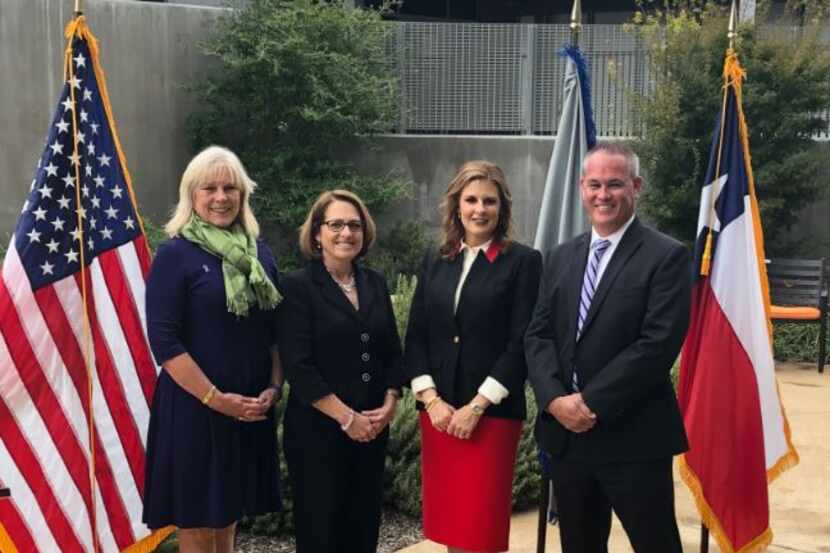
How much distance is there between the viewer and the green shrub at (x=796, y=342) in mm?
9906

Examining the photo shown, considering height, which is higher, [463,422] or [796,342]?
[463,422]

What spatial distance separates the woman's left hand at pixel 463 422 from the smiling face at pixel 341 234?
2.45 feet

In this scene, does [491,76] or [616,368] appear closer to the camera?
[616,368]

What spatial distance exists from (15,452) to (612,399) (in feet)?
7.47

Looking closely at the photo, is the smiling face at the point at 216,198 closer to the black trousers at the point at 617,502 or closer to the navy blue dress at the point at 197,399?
the navy blue dress at the point at 197,399

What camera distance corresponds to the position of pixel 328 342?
371 cm

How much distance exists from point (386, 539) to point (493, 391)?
5.53ft

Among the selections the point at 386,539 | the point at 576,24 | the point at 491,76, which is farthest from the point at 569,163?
the point at 491,76

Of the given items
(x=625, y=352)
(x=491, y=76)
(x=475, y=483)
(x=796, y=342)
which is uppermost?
(x=491, y=76)

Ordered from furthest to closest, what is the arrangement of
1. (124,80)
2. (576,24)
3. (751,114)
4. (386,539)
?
(124,80)
(751,114)
(386,539)
(576,24)

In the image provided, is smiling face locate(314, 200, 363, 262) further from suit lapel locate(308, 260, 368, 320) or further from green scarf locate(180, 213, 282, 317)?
green scarf locate(180, 213, 282, 317)

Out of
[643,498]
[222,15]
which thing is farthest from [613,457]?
[222,15]

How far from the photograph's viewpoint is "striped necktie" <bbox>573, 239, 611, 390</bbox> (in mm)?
3484

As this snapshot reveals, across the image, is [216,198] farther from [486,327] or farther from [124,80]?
[124,80]
